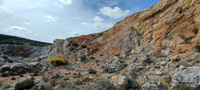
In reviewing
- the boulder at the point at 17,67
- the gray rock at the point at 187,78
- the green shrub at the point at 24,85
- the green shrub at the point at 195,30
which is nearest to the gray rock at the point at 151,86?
the gray rock at the point at 187,78

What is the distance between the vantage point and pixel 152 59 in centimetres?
628

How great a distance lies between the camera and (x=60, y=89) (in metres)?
4.69

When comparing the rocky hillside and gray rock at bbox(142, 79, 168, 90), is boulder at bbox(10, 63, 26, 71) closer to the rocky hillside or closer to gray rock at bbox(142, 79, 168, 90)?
the rocky hillside

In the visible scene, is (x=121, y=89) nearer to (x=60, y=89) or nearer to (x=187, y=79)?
(x=187, y=79)

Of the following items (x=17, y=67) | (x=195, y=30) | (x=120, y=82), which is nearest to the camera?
(x=120, y=82)

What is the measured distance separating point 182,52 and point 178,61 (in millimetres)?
995

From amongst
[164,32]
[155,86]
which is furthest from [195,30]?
[155,86]

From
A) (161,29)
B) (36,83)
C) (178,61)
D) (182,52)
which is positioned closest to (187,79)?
(178,61)

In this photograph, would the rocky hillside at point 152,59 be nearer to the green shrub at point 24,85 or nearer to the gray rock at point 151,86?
the gray rock at point 151,86

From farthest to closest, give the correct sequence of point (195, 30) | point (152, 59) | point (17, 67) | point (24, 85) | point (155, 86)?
point (17, 67)
point (152, 59)
point (195, 30)
point (24, 85)
point (155, 86)

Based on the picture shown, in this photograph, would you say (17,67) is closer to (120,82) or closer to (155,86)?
(120,82)

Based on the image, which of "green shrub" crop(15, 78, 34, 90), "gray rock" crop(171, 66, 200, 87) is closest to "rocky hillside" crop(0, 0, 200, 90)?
"gray rock" crop(171, 66, 200, 87)

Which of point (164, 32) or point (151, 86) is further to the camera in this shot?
point (164, 32)

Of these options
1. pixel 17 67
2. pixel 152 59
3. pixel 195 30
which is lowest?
pixel 17 67
